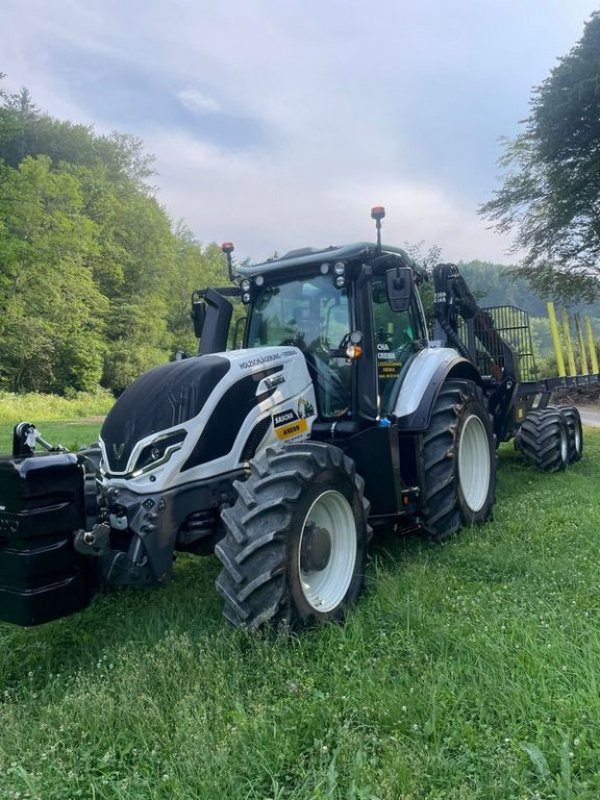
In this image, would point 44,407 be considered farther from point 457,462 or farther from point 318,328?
point 457,462

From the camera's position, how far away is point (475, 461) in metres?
5.98

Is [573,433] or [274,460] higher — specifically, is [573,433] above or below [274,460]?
below

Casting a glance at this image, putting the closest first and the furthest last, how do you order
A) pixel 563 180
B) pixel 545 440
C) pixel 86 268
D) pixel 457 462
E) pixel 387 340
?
pixel 457 462, pixel 387 340, pixel 545 440, pixel 563 180, pixel 86 268

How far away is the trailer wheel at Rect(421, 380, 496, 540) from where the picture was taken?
5.04 m

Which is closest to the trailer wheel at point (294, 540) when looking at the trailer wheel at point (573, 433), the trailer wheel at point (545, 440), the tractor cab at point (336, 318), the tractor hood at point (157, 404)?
the tractor hood at point (157, 404)

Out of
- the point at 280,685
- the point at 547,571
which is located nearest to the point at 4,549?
the point at 280,685

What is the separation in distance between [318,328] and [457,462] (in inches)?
61.9

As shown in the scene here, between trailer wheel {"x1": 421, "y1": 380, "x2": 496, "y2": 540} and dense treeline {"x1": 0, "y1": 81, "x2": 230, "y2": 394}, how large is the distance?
26.5m

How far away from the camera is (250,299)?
17.7 ft

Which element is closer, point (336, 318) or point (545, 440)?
point (336, 318)

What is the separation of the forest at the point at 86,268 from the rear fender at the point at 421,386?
15.4 meters

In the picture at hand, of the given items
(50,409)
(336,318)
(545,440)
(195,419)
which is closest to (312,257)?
(336,318)

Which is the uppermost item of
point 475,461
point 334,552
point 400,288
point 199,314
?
point 199,314

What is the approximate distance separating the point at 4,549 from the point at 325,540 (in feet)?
5.73
